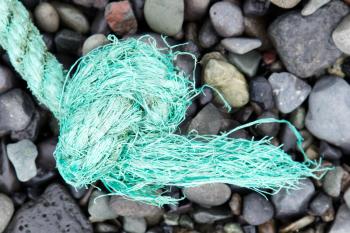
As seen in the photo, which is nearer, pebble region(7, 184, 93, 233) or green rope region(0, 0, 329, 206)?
green rope region(0, 0, 329, 206)

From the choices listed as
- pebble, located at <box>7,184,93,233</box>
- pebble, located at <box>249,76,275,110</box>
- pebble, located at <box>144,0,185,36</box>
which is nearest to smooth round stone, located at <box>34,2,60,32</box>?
pebble, located at <box>144,0,185,36</box>

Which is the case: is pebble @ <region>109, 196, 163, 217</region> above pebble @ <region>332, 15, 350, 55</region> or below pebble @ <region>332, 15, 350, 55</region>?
below

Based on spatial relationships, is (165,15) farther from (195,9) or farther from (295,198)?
(295,198)

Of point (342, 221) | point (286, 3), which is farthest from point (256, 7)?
point (342, 221)

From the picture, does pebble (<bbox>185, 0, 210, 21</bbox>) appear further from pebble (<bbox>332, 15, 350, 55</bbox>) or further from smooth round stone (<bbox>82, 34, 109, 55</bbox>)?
pebble (<bbox>332, 15, 350, 55</bbox>)

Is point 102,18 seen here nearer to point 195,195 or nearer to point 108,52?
point 108,52

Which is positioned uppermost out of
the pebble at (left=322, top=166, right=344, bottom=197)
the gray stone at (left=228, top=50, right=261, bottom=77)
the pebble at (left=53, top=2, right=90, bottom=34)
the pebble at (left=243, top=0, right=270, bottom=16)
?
the pebble at (left=243, top=0, right=270, bottom=16)
